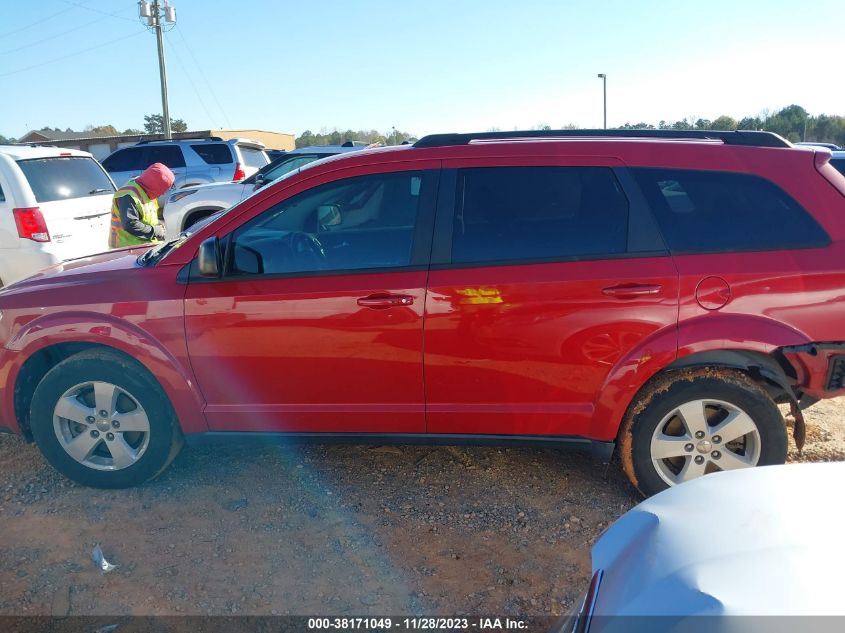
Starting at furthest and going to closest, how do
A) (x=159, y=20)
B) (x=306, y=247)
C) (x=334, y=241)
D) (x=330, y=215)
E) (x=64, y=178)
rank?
(x=159, y=20) → (x=64, y=178) → (x=330, y=215) → (x=334, y=241) → (x=306, y=247)

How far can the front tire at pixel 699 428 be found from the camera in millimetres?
3201

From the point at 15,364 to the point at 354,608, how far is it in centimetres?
232

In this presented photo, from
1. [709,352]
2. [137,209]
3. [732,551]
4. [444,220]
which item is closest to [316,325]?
[444,220]

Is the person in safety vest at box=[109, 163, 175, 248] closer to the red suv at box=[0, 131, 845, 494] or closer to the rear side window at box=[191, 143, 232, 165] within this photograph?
the red suv at box=[0, 131, 845, 494]

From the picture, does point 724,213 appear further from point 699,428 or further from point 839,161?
point 839,161

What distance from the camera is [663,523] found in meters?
1.79

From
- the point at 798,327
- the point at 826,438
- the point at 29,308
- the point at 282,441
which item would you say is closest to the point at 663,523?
the point at 798,327

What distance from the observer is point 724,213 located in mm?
3182

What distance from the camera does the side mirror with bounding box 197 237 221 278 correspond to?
10.7 feet

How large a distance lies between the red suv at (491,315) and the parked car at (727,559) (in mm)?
1241

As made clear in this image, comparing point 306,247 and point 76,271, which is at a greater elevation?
point 306,247

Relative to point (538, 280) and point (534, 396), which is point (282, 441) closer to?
point (534, 396)

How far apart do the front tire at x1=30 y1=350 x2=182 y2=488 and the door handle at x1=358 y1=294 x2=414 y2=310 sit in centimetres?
124

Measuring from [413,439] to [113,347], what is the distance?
1675 mm
